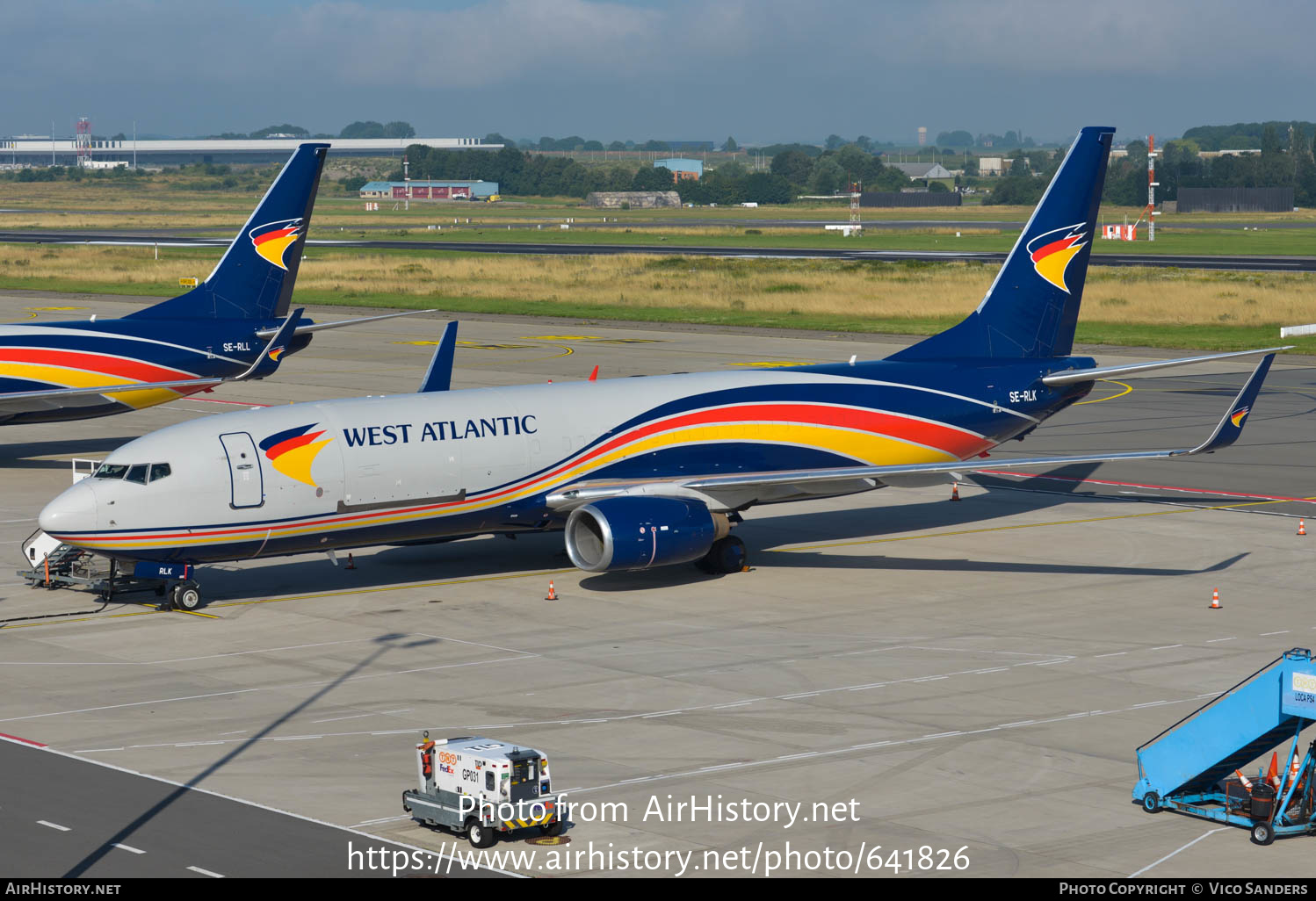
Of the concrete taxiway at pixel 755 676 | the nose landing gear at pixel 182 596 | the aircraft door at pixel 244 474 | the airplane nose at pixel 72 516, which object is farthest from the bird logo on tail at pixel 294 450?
the airplane nose at pixel 72 516

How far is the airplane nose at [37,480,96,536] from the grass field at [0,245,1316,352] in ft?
196

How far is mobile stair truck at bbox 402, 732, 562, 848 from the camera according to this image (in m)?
18.8

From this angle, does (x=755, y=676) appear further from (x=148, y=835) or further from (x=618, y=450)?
(x=148, y=835)

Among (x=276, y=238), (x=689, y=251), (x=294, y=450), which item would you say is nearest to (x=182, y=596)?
(x=294, y=450)

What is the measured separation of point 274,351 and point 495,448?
648 inches

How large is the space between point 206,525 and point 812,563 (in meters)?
13.9

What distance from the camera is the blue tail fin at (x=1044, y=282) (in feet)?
133

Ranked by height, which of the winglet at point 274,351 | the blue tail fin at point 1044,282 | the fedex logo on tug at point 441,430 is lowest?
the fedex logo on tug at point 441,430

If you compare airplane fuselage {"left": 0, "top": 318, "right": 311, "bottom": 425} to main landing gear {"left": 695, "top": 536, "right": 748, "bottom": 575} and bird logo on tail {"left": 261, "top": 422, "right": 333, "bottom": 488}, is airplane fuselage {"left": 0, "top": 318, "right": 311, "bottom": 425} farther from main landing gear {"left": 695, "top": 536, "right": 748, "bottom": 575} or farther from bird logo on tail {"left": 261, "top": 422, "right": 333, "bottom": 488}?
main landing gear {"left": 695, "top": 536, "right": 748, "bottom": 575}

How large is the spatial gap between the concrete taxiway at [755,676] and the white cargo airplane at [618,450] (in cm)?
163

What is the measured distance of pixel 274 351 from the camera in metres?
47.8

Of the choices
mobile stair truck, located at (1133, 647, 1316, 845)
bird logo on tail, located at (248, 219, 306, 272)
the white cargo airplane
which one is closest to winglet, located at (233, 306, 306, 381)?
bird logo on tail, located at (248, 219, 306, 272)

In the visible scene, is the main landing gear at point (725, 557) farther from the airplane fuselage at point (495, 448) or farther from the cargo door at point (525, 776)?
the cargo door at point (525, 776)

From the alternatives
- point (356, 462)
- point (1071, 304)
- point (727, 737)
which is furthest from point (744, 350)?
point (727, 737)
